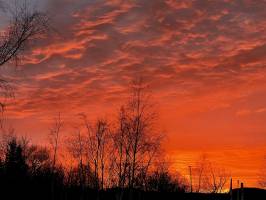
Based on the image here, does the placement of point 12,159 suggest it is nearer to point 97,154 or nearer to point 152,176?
point 97,154

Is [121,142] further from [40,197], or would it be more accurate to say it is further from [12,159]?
[12,159]

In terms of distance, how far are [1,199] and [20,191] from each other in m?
5.63

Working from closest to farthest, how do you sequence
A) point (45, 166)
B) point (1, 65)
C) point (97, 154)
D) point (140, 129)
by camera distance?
point (1, 65) → point (140, 129) → point (97, 154) → point (45, 166)

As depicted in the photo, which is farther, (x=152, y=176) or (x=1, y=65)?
(x=152, y=176)

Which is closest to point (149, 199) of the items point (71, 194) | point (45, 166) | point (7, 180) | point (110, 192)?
point (110, 192)

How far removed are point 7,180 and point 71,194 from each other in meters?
12.2

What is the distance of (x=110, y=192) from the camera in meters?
65.8

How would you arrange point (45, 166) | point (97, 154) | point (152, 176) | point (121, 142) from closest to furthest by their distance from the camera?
point (121, 142) → point (97, 154) → point (45, 166) → point (152, 176)

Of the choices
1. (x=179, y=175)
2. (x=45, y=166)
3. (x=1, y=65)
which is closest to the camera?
(x=1, y=65)

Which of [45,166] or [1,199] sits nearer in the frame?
[1,199]

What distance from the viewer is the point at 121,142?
50781 millimetres

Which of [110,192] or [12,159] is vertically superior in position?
[12,159]

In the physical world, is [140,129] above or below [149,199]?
above

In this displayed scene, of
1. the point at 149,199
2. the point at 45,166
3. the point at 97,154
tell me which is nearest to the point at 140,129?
the point at 97,154
